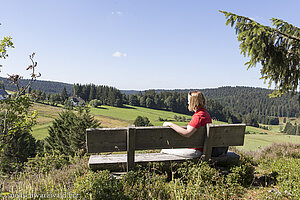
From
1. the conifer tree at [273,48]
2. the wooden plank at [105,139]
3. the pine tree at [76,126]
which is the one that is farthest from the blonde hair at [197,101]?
the pine tree at [76,126]

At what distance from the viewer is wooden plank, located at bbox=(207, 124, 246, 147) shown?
12.4 feet

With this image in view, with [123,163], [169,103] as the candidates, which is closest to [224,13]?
[123,163]

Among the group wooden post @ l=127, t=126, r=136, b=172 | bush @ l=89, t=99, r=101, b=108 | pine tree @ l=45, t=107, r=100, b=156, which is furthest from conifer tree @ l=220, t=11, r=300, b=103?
bush @ l=89, t=99, r=101, b=108

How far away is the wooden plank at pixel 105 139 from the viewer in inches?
133

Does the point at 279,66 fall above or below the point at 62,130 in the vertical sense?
above

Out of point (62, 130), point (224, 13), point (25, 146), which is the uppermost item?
point (224, 13)

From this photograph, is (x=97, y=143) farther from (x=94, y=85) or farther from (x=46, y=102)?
(x=94, y=85)

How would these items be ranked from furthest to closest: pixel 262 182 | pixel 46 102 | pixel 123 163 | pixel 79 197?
pixel 46 102 < pixel 262 182 < pixel 123 163 < pixel 79 197

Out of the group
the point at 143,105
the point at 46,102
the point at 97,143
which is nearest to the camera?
the point at 97,143

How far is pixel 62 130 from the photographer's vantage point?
31.7 meters

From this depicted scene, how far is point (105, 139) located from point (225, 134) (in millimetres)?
2334

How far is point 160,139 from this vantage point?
3.62 m

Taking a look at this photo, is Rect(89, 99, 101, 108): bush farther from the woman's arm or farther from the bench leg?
the woman's arm

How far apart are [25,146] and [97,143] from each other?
36982 mm
